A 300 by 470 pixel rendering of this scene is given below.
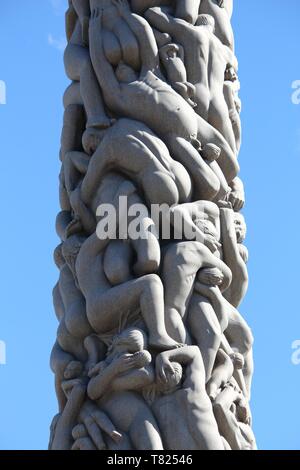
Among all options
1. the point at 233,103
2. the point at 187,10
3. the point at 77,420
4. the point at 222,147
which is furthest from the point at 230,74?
the point at 77,420

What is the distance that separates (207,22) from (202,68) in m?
0.56

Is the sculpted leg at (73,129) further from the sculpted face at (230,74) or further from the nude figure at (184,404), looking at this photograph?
the nude figure at (184,404)

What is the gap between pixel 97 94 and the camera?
36.0ft

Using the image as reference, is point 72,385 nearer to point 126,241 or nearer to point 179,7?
point 126,241

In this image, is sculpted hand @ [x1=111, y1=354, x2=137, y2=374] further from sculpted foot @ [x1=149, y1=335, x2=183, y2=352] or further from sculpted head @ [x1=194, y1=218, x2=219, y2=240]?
sculpted head @ [x1=194, y1=218, x2=219, y2=240]

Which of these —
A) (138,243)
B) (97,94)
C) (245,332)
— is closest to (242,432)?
(245,332)

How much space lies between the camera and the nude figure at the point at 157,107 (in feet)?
35.1

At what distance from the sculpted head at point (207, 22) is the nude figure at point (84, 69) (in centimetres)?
93

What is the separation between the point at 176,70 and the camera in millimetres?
11023

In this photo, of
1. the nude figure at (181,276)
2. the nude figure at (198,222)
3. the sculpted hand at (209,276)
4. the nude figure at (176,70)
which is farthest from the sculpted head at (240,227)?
the nude figure at (176,70)
